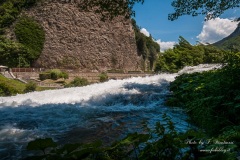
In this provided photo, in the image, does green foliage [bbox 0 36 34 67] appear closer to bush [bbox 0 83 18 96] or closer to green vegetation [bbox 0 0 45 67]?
green vegetation [bbox 0 0 45 67]

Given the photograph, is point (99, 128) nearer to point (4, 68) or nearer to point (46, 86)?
point (46, 86)

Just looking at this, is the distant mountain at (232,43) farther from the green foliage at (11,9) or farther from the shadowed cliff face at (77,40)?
the green foliage at (11,9)

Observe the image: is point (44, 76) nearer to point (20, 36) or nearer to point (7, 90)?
point (7, 90)

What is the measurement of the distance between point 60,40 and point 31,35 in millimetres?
5064

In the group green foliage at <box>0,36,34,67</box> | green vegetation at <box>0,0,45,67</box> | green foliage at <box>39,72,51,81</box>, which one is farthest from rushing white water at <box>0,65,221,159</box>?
green vegetation at <box>0,0,45,67</box>

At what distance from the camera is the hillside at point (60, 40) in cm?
4131

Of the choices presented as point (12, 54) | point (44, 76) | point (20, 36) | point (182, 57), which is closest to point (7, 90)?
point (44, 76)

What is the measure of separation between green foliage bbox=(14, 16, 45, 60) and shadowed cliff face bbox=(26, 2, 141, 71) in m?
0.87

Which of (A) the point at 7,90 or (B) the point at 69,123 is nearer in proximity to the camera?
(B) the point at 69,123

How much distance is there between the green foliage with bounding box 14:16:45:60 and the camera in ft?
A: 137

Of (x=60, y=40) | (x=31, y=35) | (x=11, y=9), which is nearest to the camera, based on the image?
(x=11, y=9)

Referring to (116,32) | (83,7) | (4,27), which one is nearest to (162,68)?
(116,32)

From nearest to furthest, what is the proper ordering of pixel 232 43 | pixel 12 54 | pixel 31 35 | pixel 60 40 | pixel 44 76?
1. pixel 232 43
2. pixel 44 76
3. pixel 12 54
4. pixel 31 35
5. pixel 60 40

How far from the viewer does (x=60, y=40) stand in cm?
4362
